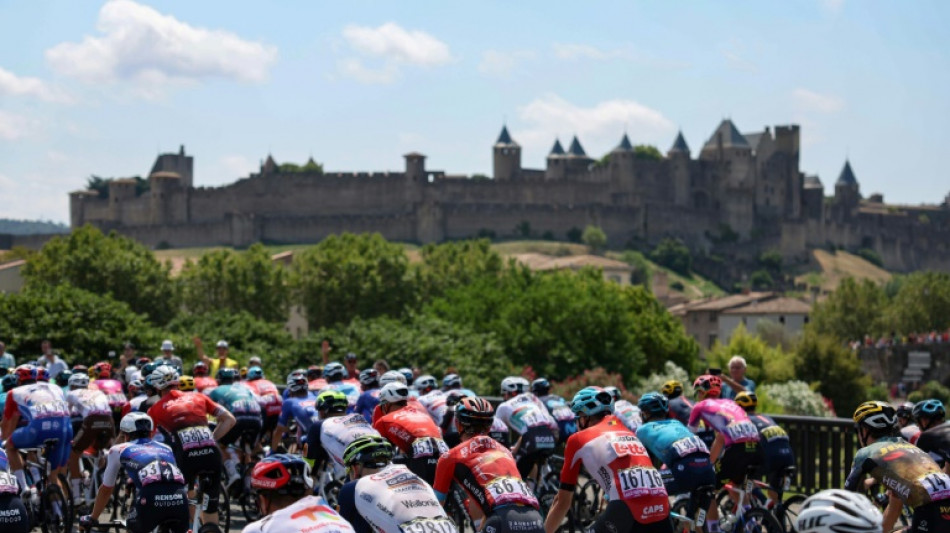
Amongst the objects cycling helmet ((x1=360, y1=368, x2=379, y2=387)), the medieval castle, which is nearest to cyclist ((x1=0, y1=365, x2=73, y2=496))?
cycling helmet ((x1=360, y1=368, x2=379, y2=387))

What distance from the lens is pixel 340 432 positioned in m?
9.57

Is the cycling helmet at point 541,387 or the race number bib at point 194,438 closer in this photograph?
the race number bib at point 194,438

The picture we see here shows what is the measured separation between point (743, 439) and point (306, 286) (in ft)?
204

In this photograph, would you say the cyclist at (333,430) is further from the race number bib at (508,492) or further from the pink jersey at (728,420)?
the pink jersey at (728,420)

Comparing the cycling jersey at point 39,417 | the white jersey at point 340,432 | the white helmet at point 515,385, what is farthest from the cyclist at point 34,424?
the white helmet at point 515,385

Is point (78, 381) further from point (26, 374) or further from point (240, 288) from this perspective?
point (240, 288)

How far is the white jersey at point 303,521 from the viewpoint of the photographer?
636 centimetres

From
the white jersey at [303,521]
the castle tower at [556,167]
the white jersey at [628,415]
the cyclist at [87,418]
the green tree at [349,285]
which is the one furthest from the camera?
the castle tower at [556,167]

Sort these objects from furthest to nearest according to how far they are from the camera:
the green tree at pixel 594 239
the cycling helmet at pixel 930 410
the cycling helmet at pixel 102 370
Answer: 1. the green tree at pixel 594 239
2. the cycling helmet at pixel 102 370
3. the cycling helmet at pixel 930 410

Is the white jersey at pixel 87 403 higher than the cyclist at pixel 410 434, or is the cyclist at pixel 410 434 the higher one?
the cyclist at pixel 410 434

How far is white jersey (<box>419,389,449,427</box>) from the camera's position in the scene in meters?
13.6

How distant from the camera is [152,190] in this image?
134625mm

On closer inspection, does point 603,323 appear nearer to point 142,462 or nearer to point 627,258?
point 142,462

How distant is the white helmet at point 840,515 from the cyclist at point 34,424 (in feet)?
27.9
